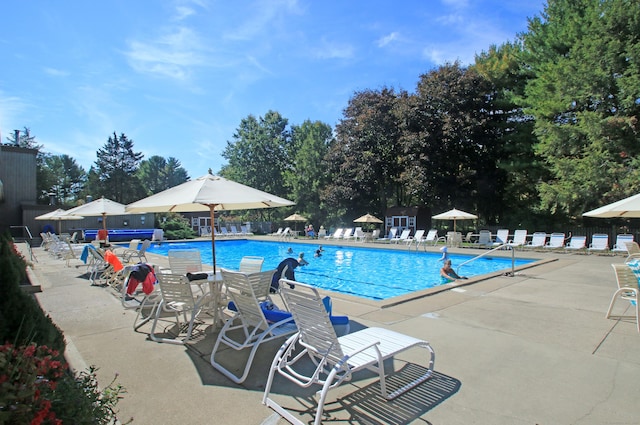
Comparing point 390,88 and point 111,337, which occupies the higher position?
point 390,88

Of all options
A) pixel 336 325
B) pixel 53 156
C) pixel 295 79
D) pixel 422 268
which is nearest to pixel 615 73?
pixel 422 268

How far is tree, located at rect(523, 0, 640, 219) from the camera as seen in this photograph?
15.3 m

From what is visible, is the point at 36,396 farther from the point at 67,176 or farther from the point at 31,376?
the point at 67,176

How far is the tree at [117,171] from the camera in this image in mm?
47375

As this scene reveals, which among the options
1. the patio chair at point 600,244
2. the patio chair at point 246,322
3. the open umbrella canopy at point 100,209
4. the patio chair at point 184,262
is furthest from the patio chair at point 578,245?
the open umbrella canopy at point 100,209

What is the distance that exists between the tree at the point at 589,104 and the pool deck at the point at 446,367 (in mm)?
12667

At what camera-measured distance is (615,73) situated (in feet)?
52.6

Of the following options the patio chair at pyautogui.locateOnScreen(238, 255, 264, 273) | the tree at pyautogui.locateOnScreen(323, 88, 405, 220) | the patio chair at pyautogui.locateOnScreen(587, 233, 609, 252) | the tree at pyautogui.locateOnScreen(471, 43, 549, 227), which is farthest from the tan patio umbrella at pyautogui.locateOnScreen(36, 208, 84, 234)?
the tree at pyautogui.locateOnScreen(471, 43, 549, 227)

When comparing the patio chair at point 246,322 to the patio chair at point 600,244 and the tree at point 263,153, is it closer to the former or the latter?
the patio chair at point 600,244

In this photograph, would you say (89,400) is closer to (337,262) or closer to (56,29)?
(56,29)

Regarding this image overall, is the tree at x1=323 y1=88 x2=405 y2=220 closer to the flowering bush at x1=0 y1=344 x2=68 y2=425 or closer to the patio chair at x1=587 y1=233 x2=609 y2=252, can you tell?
the patio chair at x1=587 y1=233 x2=609 y2=252

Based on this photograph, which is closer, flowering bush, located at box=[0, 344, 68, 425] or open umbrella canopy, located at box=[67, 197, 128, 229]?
flowering bush, located at box=[0, 344, 68, 425]

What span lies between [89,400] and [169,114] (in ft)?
51.0

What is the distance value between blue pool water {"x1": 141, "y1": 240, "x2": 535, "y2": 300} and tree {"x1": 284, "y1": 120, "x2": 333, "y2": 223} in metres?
10.4
